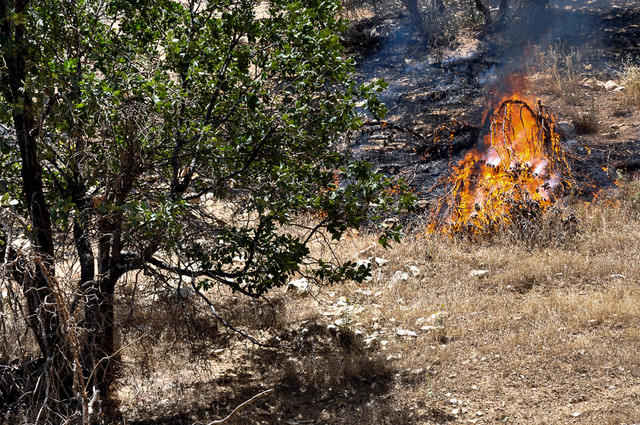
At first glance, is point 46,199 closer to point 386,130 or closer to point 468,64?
point 386,130

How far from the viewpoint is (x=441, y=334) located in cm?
668

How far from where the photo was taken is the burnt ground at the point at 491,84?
10141mm

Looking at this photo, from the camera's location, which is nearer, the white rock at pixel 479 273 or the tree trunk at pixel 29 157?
the tree trunk at pixel 29 157

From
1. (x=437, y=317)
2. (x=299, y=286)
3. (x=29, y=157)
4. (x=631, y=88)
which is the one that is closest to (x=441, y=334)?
(x=437, y=317)

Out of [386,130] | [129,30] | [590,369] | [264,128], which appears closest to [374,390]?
[590,369]

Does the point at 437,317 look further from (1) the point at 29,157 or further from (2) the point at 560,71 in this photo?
(2) the point at 560,71

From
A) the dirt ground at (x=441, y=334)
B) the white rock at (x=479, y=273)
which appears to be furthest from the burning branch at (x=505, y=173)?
the white rock at (x=479, y=273)

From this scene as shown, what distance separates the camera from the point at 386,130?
38.4ft

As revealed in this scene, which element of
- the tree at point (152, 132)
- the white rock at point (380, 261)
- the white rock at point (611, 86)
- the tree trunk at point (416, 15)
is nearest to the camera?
the tree at point (152, 132)

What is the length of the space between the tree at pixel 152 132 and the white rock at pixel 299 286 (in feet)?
6.03

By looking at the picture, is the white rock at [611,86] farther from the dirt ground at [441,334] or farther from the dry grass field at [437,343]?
the dry grass field at [437,343]

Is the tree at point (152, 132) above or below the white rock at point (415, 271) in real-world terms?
above

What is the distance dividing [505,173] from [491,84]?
3.56 metres

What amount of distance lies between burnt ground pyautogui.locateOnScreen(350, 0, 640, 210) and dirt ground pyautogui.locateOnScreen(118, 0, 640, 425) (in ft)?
0.28
